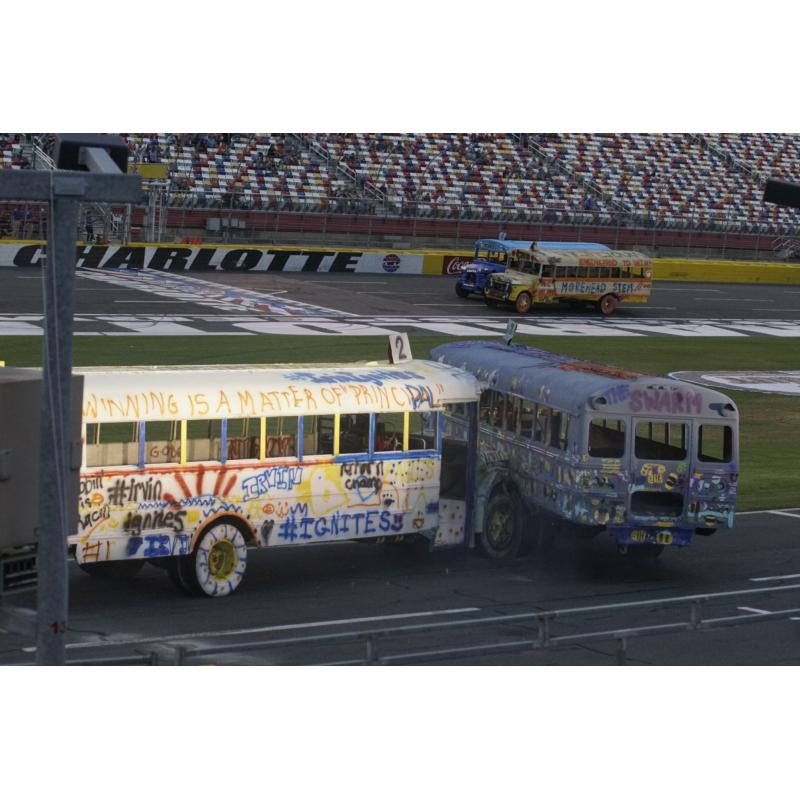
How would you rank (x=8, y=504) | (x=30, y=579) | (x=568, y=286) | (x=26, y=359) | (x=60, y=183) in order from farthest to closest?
(x=568, y=286) → (x=26, y=359) → (x=30, y=579) → (x=8, y=504) → (x=60, y=183)

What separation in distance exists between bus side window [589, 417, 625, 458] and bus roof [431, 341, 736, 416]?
0.34 m

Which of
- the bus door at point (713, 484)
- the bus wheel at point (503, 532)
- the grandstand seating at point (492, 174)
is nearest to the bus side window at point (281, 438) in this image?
the bus wheel at point (503, 532)

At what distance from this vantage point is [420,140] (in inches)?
2793

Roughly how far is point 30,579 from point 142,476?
719 centimetres

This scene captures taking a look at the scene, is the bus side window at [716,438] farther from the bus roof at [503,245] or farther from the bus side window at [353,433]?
the bus roof at [503,245]

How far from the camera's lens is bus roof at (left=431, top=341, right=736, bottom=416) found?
18.4m

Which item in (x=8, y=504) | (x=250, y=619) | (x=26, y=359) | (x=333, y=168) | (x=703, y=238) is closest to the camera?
(x=8, y=504)

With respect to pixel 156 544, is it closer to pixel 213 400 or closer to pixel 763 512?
pixel 213 400

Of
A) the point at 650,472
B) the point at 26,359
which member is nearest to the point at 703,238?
the point at 26,359

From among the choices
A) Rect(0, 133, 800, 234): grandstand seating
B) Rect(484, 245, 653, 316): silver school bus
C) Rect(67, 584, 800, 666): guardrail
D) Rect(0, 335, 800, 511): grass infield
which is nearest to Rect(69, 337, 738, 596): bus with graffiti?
Rect(67, 584, 800, 666): guardrail

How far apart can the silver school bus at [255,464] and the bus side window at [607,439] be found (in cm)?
170

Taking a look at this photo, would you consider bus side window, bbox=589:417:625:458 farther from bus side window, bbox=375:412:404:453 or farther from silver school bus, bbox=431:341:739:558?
bus side window, bbox=375:412:404:453

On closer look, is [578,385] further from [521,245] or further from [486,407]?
[521,245]

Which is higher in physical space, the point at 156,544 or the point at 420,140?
the point at 420,140
